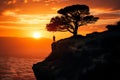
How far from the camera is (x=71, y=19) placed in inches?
2635

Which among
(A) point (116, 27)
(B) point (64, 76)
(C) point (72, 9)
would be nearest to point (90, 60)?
(B) point (64, 76)

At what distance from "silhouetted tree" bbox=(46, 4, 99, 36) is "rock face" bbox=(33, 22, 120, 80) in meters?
13.2

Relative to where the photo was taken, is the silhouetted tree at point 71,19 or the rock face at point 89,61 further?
the silhouetted tree at point 71,19

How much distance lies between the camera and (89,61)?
138 ft

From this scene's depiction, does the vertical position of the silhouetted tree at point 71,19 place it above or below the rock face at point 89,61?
above

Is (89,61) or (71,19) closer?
(89,61)

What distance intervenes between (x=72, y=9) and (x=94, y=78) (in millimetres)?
29775

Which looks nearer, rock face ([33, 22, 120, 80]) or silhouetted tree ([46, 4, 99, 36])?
rock face ([33, 22, 120, 80])

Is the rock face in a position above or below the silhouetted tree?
below

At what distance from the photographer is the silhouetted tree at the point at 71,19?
2601 inches

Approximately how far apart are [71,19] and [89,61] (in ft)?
87.3

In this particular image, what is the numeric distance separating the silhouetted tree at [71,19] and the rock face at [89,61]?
1319cm

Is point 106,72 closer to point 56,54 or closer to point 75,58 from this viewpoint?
point 75,58

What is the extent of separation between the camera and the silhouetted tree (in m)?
66.1
